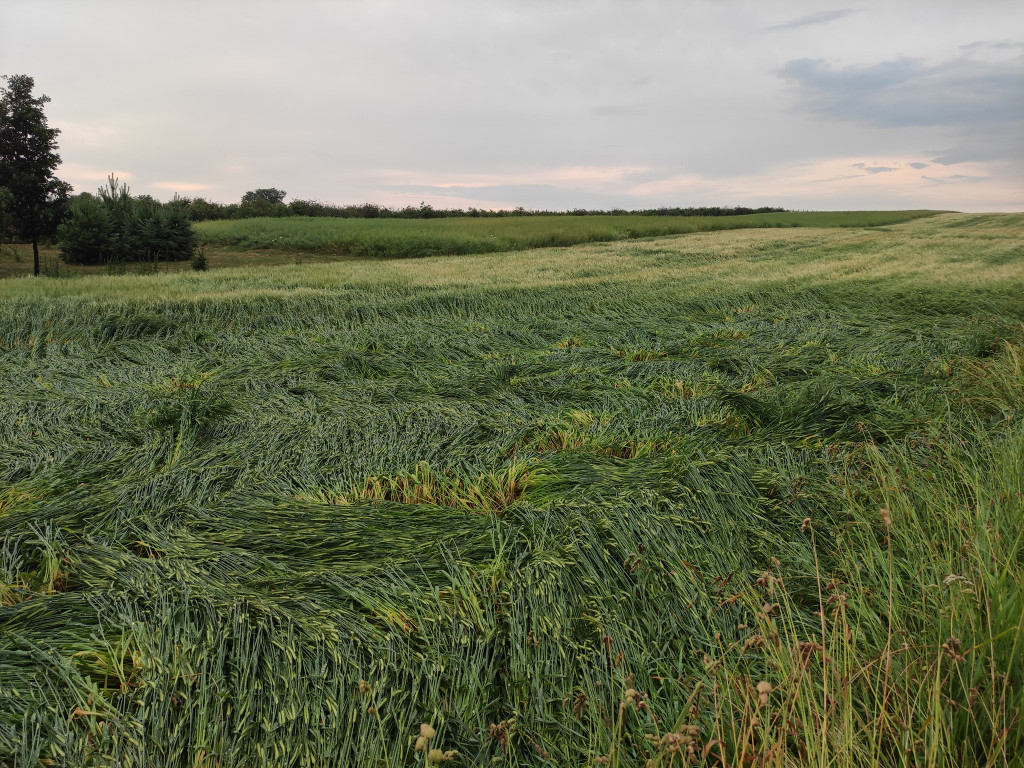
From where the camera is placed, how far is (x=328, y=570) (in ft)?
8.14

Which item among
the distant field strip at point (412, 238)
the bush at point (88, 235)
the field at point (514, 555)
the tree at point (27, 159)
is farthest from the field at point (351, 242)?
the field at point (514, 555)

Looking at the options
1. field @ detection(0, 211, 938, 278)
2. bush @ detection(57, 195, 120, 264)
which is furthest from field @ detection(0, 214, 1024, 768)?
field @ detection(0, 211, 938, 278)

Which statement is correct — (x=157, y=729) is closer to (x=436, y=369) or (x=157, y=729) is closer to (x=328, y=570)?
(x=328, y=570)

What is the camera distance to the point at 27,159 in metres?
16.6

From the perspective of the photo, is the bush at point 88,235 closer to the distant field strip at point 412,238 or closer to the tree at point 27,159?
the tree at point 27,159

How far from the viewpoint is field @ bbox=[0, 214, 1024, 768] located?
164cm

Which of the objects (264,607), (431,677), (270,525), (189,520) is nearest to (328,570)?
(264,607)

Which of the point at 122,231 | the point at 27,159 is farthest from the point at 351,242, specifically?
the point at 27,159

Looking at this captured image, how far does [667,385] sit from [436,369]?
7.54ft

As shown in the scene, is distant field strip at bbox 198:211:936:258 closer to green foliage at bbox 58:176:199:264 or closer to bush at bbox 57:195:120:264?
green foliage at bbox 58:176:199:264

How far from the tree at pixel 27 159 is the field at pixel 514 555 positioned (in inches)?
562

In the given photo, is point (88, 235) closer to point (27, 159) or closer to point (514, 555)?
point (27, 159)

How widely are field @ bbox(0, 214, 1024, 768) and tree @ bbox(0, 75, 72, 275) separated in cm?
1427

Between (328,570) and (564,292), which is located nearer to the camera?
(328,570)
